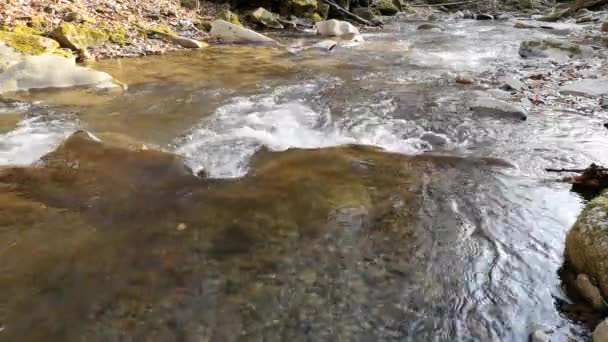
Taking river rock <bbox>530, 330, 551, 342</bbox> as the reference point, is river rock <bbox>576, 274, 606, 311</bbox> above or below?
above

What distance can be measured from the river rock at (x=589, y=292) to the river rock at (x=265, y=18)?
16890 millimetres

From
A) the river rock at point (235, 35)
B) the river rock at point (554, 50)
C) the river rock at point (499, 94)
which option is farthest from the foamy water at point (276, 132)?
the river rock at point (235, 35)

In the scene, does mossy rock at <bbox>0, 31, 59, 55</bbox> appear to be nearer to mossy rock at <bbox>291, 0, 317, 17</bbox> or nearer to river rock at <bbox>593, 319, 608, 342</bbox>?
river rock at <bbox>593, 319, 608, 342</bbox>

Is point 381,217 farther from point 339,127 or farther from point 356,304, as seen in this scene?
point 339,127

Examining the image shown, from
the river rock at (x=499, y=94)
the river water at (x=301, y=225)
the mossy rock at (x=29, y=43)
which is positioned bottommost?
the river water at (x=301, y=225)

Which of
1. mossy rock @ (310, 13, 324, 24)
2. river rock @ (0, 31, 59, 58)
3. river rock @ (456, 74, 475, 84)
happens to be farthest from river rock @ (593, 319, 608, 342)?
mossy rock @ (310, 13, 324, 24)

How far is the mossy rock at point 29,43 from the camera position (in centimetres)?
895

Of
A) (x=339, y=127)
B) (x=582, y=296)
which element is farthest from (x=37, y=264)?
(x=339, y=127)

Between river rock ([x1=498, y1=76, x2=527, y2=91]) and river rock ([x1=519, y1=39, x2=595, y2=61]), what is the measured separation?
3.35 m

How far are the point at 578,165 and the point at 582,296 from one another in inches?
108

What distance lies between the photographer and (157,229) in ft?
13.1

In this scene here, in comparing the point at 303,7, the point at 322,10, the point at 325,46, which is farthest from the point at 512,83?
the point at 322,10

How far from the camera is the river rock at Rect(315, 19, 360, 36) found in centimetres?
1700

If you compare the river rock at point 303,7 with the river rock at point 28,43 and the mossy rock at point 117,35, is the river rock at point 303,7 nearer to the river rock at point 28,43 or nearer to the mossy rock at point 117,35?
the mossy rock at point 117,35
